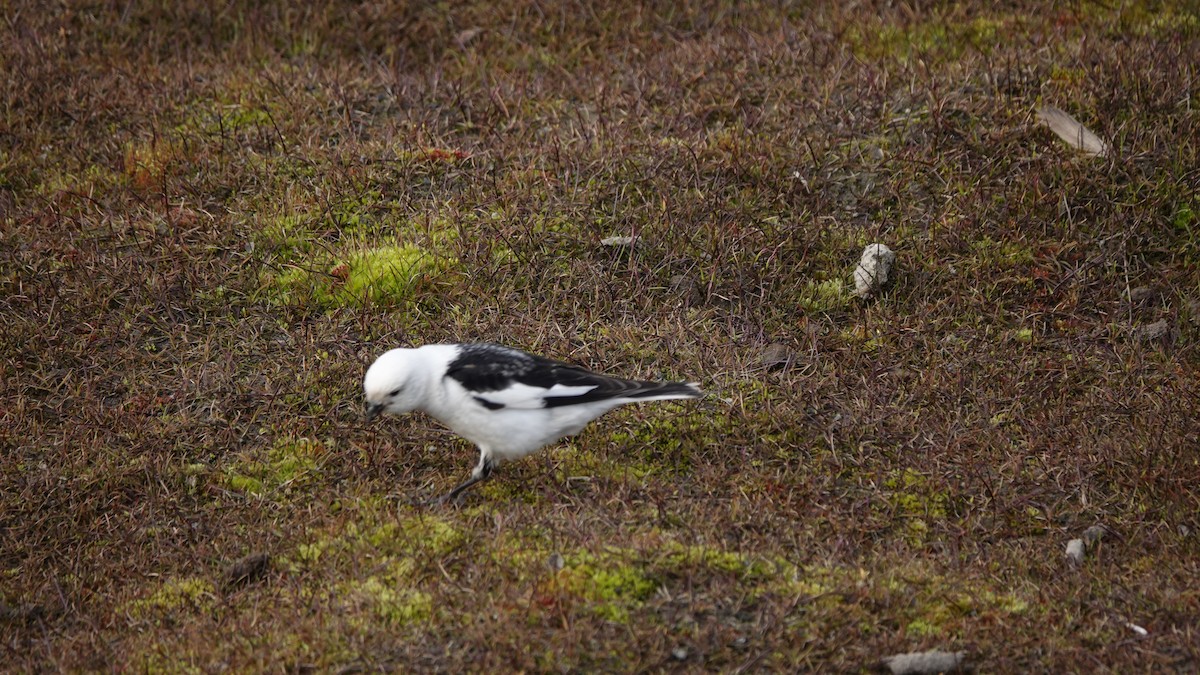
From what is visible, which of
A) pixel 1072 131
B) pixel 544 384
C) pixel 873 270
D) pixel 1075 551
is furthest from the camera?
pixel 1072 131

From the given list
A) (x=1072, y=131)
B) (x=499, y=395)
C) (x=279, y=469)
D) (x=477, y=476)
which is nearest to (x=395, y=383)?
(x=499, y=395)

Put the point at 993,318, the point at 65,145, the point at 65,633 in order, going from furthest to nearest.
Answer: the point at 65,145
the point at 993,318
the point at 65,633

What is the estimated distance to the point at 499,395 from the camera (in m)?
5.70

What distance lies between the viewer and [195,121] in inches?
361

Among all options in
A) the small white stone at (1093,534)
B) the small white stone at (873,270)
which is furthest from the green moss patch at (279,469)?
the small white stone at (1093,534)

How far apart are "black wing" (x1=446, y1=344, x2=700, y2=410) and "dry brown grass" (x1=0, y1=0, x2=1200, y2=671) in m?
0.48

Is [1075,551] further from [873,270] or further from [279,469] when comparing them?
[279,469]

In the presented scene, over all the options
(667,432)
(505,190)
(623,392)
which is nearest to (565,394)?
(623,392)

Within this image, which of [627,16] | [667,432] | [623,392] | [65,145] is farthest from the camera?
[627,16]

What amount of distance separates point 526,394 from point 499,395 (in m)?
0.14

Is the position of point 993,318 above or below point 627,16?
below

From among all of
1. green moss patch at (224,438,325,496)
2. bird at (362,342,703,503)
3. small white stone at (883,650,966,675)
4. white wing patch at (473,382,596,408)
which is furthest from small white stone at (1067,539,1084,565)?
green moss patch at (224,438,325,496)

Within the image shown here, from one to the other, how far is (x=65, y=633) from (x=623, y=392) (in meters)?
2.82

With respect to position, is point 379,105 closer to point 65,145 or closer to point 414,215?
point 414,215
